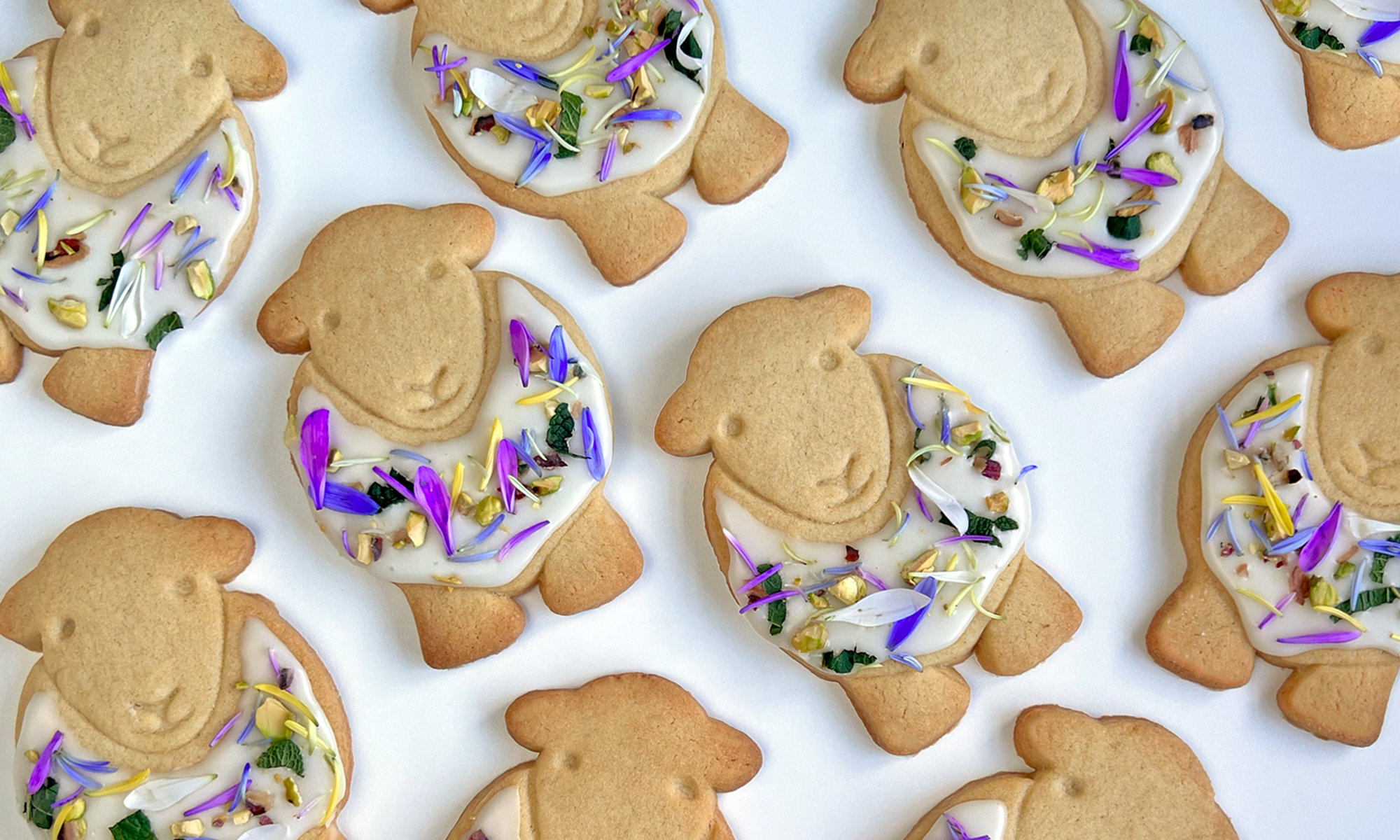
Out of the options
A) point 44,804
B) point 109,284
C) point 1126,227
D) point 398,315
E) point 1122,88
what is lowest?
point 44,804

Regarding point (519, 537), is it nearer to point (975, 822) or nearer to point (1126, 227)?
→ point (975, 822)

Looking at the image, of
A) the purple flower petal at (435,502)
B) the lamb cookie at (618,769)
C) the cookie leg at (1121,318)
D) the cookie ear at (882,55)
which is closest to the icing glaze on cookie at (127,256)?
the purple flower petal at (435,502)

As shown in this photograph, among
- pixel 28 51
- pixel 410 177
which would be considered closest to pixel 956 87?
pixel 410 177

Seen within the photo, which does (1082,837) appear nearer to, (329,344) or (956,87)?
(956,87)

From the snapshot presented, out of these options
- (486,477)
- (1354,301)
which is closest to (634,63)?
(486,477)

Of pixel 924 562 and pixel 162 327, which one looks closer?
pixel 924 562

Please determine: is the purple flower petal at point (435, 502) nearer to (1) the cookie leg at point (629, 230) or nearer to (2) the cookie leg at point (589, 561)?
(2) the cookie leg at point (589, 561)

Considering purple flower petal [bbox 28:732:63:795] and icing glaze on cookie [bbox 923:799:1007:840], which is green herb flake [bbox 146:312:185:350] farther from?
icing glaze on cookie [bbox 923:799:1007:840]

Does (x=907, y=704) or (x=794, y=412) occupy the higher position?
(x=794, y=412)
